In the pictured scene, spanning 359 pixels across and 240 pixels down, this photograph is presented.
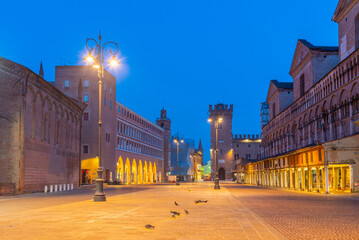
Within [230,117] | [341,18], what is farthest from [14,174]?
[230,117]

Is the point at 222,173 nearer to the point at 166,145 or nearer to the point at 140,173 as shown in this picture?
the point at 166,145

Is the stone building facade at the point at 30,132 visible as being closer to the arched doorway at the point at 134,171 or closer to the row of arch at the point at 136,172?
the row of arch at the point at 136,172

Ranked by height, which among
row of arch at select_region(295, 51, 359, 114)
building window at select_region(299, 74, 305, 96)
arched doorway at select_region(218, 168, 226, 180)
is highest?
building window at select_region(299, 74, 305, 96)

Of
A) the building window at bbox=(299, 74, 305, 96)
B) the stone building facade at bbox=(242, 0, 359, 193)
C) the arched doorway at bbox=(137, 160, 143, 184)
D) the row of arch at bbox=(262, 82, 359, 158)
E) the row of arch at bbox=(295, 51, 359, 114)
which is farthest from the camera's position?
the arched doorway at bbox=(137, 160, 143, 184)

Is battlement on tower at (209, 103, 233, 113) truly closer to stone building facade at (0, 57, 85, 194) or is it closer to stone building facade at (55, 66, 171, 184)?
stone building facade at (55, 66, 171, 184)

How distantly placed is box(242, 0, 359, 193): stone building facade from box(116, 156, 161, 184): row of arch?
37.6 metres

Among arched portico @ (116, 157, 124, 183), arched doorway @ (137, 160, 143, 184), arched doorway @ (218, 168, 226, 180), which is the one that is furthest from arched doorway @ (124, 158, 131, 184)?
arched doorway @ (218, 168, 226, 180)

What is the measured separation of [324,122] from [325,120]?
245 millimetres

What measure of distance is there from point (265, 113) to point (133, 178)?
2547 inches

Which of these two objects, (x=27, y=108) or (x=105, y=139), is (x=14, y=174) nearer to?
(x=27, y=108)

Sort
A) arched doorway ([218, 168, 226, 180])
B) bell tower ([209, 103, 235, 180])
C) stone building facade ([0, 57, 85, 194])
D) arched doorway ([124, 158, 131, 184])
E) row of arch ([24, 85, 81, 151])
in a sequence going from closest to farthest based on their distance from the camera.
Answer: stone building facade ([0, 57, 85, 194]) → row of arch ([24, 85, 81, 151]) → arched doorway ([124, 158, 131, 184]) → bell tower ([209, 103, 235, 180]) → arched doorway ([218, 168, 226, 180])

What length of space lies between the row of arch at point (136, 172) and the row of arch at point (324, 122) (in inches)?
1506

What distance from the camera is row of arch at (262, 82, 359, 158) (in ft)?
125

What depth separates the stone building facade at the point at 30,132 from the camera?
36406mm
